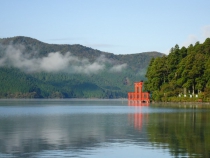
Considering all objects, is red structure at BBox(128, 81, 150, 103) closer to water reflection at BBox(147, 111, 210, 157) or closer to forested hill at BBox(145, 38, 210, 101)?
forested hill at BBox(145, 38, 210, 101)

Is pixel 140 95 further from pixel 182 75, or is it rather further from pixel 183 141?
pixel 183 141

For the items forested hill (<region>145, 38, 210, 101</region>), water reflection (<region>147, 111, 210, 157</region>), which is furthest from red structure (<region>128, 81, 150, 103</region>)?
water reflection (<region>147, 111, 210, 157</region>)

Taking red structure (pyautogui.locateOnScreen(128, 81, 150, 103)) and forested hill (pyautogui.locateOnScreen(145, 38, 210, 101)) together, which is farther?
red structure (pyautogui.locateOnScreen(128, 81, 150, 103))

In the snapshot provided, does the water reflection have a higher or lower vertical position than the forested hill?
lower

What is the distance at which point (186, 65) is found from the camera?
100m

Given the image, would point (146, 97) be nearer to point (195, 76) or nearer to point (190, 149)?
point (195, 76)

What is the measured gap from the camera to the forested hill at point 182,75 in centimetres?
9694

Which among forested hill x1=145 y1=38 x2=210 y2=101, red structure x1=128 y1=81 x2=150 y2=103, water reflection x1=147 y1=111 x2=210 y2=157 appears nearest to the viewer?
water reflection x1=147 y1=111 x2=210 y2=157

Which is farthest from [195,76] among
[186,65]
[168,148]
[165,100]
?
[168,148]

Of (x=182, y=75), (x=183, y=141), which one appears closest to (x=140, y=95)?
(x=182, y=75)

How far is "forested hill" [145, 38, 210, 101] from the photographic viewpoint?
9694 centimetres

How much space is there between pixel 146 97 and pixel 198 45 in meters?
20.3

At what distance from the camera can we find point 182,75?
331ft

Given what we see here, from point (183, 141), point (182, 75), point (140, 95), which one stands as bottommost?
point (183, 141)
